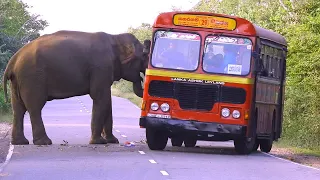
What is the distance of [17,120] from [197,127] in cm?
572

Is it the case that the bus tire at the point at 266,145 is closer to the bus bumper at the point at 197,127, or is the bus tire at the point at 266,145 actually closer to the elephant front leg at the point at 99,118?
the bus bumper at the point at 197,127

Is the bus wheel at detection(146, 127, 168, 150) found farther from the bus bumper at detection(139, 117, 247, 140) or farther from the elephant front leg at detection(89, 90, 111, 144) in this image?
the elephant front leg at detection(89, 90, 111, 144)

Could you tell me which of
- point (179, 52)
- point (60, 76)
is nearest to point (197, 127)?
point (179, 52)

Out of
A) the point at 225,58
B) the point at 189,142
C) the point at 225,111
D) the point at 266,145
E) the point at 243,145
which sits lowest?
the point at 266,145

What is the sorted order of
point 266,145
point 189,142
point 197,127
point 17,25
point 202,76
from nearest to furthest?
point 197,127, point 202,76, point 189,142, point 266,145, point 17,25

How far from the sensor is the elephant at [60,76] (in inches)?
960

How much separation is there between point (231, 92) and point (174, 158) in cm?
228

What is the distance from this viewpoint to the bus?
21.6m

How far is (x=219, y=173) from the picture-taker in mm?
17594

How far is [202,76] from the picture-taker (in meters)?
21.6

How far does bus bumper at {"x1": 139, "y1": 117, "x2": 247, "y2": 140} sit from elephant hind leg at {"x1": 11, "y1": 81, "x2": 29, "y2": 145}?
4364mm

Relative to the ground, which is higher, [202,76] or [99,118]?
[202,76]

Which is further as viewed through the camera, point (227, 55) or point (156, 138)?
point (156, 138)

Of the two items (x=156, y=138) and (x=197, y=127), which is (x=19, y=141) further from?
(x=197, y=127)
